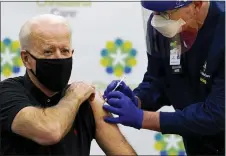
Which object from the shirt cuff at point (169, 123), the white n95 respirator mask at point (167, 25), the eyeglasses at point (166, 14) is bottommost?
the shirt cuff at point (169, 123)

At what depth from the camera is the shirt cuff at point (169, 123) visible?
2.00 meters

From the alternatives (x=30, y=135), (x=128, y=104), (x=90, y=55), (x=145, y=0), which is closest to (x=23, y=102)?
(x=30, y=135)

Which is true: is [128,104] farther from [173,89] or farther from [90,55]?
[90,55]

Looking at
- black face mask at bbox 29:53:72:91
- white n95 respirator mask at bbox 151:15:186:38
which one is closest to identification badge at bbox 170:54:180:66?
white n95 respirator mask at bbox 151:15:186:38

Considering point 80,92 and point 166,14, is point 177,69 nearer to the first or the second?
point 166,14

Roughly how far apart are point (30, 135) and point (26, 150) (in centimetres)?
8

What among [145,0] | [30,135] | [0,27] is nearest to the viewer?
[30,135]

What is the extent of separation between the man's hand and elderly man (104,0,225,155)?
108mm

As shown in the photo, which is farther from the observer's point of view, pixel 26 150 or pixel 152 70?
pixel 152 70

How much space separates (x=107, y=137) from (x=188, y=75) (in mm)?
550

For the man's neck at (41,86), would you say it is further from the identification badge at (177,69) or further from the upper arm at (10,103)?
the identification badge at (177,69)

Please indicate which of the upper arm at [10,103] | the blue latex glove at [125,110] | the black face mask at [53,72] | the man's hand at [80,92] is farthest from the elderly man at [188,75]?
the upper arm at [10,103]

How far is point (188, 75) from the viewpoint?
2.21 m

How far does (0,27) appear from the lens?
2.83 metres
